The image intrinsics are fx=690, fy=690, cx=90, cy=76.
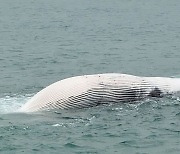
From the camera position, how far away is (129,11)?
334 ft

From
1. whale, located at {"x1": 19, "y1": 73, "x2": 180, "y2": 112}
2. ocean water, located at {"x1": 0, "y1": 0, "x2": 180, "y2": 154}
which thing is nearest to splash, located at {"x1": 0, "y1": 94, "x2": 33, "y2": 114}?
ocean water, located at {"x1": 0, "y1": 0, "x2": 180, "y2": 154}

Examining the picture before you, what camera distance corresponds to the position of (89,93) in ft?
126

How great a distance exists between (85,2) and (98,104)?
3055 inches

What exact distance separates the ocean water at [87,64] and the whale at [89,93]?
0.50 m

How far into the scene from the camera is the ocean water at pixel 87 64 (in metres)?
33.2

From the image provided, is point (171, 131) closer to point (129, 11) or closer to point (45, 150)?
point (45, 150)

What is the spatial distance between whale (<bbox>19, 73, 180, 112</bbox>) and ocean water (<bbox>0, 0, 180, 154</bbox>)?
497 millimetres

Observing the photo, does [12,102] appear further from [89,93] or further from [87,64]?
[87,64]

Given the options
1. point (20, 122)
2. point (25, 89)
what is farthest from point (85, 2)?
point (20, 122)

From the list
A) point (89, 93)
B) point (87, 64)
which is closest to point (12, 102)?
point (89, 93)

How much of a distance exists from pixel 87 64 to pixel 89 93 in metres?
17.3

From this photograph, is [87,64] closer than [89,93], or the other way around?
[89,93]

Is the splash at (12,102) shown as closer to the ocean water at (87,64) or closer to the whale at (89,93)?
the ocean water at (87,64)

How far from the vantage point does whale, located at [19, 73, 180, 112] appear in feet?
126
